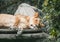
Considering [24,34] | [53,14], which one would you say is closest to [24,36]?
[24,34]

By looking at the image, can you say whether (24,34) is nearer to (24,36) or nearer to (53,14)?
(24,36)

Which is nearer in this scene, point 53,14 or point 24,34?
point 53,14

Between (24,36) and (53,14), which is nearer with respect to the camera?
(53,14)

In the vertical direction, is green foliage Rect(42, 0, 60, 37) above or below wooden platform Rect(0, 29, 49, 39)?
above

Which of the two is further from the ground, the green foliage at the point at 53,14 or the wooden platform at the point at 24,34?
the green foliage at the point at 53,14

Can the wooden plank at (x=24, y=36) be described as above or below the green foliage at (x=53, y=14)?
below

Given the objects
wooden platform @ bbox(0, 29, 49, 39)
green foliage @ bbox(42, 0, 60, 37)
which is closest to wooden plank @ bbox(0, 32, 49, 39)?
wooden platform @ bbox(0, 29, 49, 39)

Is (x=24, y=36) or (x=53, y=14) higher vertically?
(x=53, y=14)

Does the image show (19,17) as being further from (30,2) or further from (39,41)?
(30,2)

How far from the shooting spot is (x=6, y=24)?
529 cm

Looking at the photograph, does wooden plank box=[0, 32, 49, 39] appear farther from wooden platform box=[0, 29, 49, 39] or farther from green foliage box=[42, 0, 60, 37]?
green foliage box=[42, 0, 60, 37]

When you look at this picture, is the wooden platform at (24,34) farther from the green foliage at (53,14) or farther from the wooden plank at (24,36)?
the green foliage at (53,14)

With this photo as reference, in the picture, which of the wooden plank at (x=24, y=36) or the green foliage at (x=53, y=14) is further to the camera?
the wooden plank at (x=24, y=36)

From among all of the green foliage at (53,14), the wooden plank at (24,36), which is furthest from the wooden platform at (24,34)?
the green foliage at (53,14)
